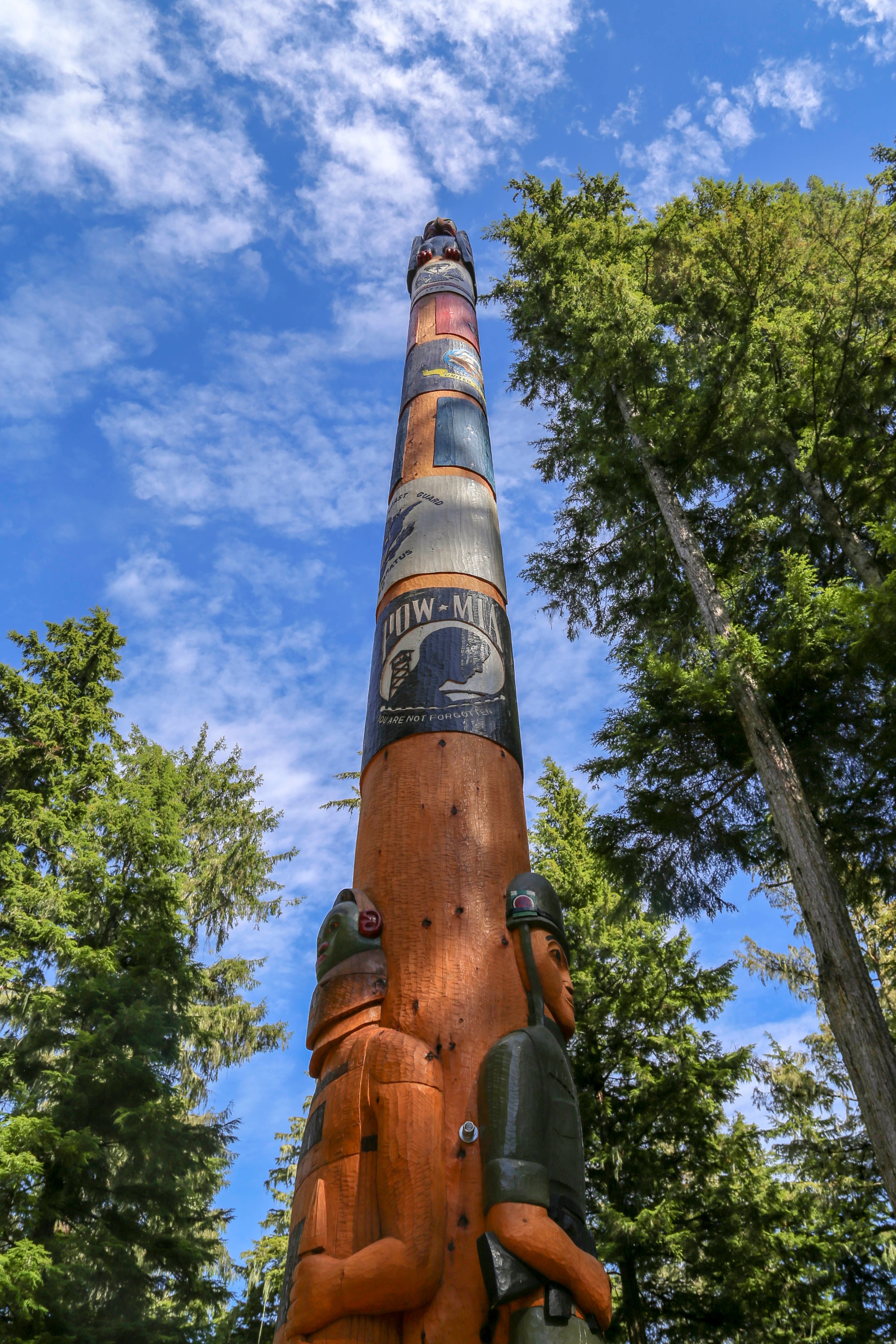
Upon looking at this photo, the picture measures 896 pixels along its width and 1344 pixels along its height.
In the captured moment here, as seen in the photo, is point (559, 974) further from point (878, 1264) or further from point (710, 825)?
point (878, 1264)

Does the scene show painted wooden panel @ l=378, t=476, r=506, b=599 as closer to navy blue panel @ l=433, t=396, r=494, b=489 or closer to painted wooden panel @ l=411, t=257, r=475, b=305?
navy blue panel @ l=433, t=396, r=494, b=489

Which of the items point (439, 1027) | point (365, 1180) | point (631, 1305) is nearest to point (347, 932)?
point (439, 1027)

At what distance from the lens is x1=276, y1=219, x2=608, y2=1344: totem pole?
2777mm

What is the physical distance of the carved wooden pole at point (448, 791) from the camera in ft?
10.3

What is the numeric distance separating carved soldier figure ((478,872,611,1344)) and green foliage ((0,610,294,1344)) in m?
7.34

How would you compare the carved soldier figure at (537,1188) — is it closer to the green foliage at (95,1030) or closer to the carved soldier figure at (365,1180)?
the carved soldier figure at (365,1180)

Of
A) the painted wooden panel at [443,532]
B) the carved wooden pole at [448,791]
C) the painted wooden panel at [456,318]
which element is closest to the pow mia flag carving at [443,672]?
the carved wooden pole at [448,791]

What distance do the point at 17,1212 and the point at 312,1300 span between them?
816cm

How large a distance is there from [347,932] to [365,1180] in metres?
0.99

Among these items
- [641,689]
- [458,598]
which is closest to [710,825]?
[641,689]

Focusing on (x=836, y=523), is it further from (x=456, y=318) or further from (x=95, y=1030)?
(x=95, y=1030)

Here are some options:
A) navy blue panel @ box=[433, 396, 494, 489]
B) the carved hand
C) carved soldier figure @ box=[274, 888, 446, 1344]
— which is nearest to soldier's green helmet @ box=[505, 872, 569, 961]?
carved soldier figure @ box=[274, 888, 446, 1344]

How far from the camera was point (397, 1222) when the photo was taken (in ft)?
9.32

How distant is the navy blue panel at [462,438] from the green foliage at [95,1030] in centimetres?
740
